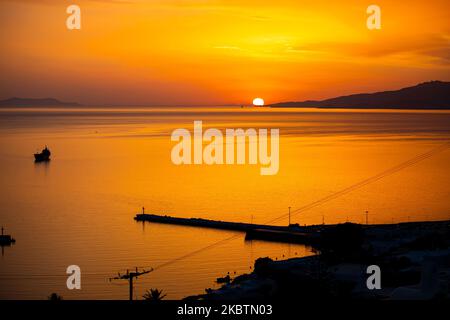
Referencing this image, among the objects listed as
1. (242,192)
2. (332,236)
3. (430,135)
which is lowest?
(332,236)

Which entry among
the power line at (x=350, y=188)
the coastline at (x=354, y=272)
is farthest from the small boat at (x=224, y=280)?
the power line at (x=350, y=188)

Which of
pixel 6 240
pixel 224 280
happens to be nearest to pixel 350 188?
pixel 224 280

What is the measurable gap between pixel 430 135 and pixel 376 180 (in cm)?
3045

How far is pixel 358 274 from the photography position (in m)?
9.65

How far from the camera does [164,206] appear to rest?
66.5ft

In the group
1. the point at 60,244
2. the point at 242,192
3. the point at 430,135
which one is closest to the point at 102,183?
the point at 242,192

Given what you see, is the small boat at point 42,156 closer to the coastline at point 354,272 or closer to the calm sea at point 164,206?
the calm sea at point 164,206

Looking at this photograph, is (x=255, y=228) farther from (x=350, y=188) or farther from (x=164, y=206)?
(x=350, y=188)

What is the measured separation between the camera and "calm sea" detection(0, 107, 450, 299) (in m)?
12.9

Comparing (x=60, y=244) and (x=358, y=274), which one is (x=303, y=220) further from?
(x=358, y=274)

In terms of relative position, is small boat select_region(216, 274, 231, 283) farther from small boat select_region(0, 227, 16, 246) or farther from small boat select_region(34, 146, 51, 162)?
small boat select_region(34, 146, 51, 162)

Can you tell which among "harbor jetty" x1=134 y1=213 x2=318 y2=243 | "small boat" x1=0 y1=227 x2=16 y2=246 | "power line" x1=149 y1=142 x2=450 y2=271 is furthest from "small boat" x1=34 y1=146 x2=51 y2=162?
"small boat" x1=0 y1=227 x2=16 y2=246

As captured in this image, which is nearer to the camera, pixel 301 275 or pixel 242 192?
pixel 301 275

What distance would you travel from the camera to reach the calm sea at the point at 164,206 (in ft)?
42.5
